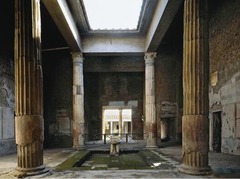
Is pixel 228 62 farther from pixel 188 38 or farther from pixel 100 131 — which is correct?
pixel 100 131

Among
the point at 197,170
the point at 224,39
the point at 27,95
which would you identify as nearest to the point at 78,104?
the point at 27,95

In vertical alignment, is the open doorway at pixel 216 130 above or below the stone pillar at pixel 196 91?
below

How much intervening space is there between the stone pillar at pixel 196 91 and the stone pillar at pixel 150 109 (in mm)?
6131

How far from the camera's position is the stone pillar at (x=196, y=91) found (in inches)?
211

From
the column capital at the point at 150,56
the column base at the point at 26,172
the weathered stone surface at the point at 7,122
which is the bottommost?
the column base at the point at 26,172

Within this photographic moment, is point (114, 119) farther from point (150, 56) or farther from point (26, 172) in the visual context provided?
point (26, 172)

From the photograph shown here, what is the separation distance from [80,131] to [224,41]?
745 cm

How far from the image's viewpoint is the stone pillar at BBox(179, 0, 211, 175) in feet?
17.5

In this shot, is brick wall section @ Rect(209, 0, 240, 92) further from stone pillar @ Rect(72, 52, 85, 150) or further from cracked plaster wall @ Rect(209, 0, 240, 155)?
stone pillar @ Rect(72, 52, 85, 150)

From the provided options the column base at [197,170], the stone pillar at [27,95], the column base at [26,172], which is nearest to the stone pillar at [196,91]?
the column base at [197,170]

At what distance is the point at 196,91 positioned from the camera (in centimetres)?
548

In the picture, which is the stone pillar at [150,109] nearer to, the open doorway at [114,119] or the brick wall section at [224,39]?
the brick wall section at [224,39]

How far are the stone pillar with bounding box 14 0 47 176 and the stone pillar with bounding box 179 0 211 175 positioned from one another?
10.9 ft

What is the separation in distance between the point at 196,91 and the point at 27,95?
378cm
